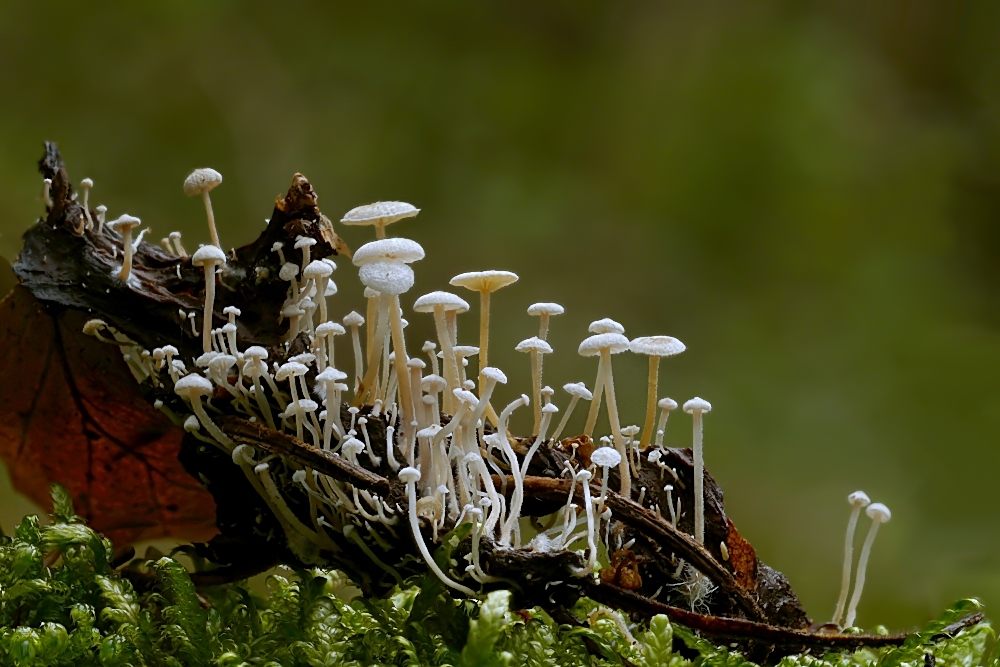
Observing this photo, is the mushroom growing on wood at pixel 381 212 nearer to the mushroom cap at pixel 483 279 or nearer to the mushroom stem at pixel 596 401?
the mushroom cap at pixel 483 279

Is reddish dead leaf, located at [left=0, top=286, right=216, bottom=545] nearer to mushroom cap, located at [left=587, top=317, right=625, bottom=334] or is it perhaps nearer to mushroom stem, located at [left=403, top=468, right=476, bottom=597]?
mushroom stem, located at [left=403, top=468, right=476, bottom=597]

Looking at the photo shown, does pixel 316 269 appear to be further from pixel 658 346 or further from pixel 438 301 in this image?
pixel 658 346

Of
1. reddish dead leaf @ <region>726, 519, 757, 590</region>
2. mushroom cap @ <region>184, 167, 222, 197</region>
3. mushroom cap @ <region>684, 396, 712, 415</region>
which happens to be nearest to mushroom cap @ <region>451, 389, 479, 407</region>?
mushroom cap @ <region>684, 396, 712, 415</region>

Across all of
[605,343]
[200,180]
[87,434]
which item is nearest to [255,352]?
[200,180]

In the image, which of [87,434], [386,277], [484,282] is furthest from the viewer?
[87,434]

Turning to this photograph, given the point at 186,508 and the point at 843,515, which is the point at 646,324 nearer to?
the point at 843,515

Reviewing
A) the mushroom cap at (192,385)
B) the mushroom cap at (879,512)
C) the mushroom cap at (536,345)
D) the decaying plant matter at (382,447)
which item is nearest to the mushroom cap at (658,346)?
the decaying plant matter at (382,447)
